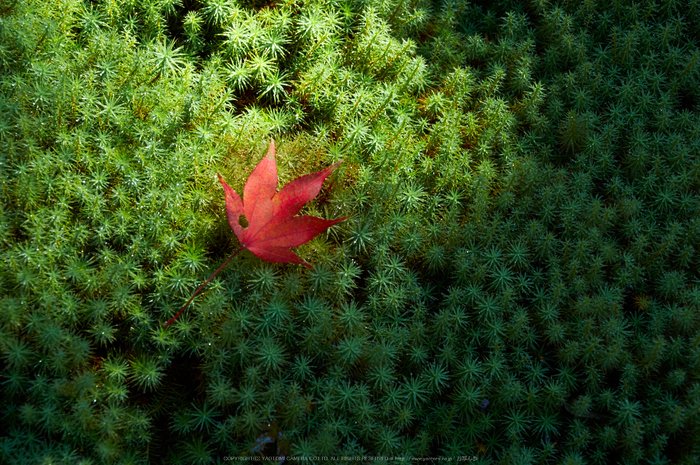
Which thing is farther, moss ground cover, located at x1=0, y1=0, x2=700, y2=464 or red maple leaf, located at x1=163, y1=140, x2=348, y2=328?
red maple leaf, located at x1=163, y1=140, x2=348, y2=328

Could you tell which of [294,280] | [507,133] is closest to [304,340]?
[294,280]

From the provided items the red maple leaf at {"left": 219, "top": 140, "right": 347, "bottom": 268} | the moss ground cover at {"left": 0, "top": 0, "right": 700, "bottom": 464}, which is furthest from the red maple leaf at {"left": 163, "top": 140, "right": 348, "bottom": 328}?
the moss ground cover at {"left": 0, "top": 0, "right": 700, "bottom": 464}

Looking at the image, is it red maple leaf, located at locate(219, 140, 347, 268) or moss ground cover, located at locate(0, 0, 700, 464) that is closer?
moss ground cover, located at locate(0, 0, 700, 464)

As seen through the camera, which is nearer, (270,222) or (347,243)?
(270,222)

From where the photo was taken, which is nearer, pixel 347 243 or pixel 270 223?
pixel 270 223

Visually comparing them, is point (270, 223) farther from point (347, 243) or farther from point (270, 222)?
point (347, 243)

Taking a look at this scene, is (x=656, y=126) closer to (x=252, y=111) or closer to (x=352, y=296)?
(x=352, y=296)

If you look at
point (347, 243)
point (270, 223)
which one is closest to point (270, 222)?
point (270, 223)

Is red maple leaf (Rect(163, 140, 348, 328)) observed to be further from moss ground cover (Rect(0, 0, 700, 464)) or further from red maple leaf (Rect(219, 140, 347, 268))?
moss ground cover (Rect(0, 0, 700, 464))
